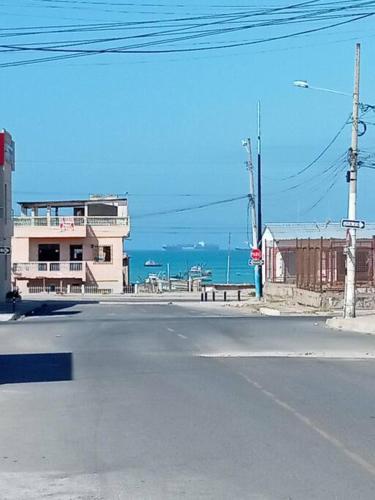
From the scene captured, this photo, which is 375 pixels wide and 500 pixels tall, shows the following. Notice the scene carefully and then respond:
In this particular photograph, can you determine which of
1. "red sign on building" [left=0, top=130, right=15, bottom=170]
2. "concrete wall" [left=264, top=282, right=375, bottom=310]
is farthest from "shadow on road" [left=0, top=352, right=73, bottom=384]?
"red sign on building" [left=0, top=130, right=15, bottom=170]

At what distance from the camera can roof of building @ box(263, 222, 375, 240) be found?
7431cm

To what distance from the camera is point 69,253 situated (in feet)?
280

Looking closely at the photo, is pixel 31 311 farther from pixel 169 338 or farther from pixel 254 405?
pixel 254 405

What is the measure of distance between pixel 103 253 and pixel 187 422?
72.6m

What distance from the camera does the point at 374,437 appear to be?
11586 mm

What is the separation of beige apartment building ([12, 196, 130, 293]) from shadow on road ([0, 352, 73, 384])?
194 ft

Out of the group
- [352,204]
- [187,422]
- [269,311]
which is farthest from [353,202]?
[187,422]

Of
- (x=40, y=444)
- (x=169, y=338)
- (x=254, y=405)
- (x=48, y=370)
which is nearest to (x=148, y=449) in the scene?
(x=40, y=444)

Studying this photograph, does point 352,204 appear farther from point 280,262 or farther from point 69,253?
point 69,253

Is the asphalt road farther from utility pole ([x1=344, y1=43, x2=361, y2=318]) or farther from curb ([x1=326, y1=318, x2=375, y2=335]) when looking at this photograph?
utility pole ([x1=344, y1=43, x2=361, y2=318])

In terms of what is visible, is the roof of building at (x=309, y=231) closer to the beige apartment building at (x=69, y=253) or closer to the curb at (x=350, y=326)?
the beige apartment building at (x=69, y=253)

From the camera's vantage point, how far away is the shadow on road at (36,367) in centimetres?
1859

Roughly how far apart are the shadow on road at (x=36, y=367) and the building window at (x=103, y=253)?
199 feet

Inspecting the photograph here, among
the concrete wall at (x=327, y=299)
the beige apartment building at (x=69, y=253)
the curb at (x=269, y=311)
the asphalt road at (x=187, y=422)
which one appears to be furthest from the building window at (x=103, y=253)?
the asphalt road at (x=187, y=422)
